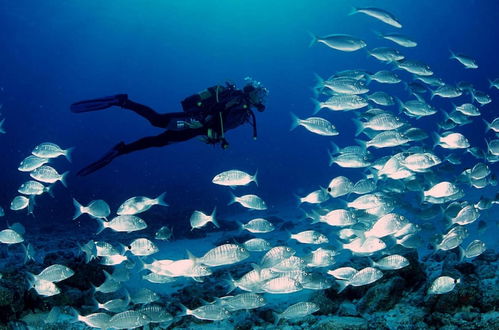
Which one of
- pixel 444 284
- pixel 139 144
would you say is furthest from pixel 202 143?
pixel 444 284

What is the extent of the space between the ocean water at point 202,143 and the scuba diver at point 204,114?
312cm

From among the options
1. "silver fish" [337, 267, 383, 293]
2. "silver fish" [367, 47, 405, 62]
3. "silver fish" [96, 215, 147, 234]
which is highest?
"silver fish" [367, 47, 405, 62]

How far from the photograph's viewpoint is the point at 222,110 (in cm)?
711

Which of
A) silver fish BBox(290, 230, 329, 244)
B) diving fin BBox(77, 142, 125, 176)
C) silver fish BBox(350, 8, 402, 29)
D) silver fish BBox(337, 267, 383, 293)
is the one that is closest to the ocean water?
silver fish BBox(337, 267, 383, 293)

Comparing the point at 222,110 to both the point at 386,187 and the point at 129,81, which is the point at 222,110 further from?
the point at 129,81

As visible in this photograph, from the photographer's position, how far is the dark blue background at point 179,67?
4803 centimetres

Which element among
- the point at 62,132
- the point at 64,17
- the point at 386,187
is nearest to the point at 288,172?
the point at 64,17

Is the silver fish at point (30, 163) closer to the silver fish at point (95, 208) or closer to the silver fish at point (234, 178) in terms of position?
the silver fish at point (95, 208)

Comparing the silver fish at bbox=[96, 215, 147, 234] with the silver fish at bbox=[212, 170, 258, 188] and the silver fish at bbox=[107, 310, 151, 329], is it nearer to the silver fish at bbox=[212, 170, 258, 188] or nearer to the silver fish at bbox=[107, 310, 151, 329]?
the silver fish at bbox=[212, 170, 258, 188]

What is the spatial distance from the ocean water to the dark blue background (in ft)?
1.34

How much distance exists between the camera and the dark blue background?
48031mm

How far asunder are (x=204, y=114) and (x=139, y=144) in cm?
157

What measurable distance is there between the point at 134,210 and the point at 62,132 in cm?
10860

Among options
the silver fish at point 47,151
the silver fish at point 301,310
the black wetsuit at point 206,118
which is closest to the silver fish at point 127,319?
the silver fish at point 301,310
